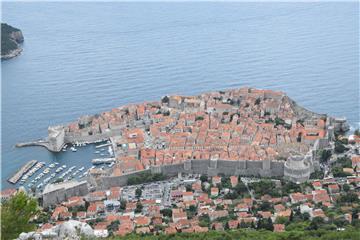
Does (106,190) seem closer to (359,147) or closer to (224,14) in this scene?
(359,147)

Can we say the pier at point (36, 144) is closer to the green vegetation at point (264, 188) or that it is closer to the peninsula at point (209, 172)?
the peninsula at point (209, 172)

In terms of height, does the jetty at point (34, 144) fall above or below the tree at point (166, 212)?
above

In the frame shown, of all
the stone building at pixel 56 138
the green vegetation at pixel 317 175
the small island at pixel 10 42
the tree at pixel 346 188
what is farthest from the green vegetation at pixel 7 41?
the tree at pixel 346 188

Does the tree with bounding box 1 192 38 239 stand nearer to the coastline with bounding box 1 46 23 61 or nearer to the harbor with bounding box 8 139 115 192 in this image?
the harbor with bounding box 8 139 115 192

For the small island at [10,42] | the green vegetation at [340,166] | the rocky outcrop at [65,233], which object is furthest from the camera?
the small island at [10,42]

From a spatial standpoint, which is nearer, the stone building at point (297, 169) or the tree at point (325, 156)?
the stone building at point (297, 169)

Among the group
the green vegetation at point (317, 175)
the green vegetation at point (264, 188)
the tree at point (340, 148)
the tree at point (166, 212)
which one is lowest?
the tree at point (166, 212)

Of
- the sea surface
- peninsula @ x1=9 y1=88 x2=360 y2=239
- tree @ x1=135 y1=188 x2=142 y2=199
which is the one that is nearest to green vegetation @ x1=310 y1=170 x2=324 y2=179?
peninsula @ x1=9 y1=88 x2=360 y2=239
